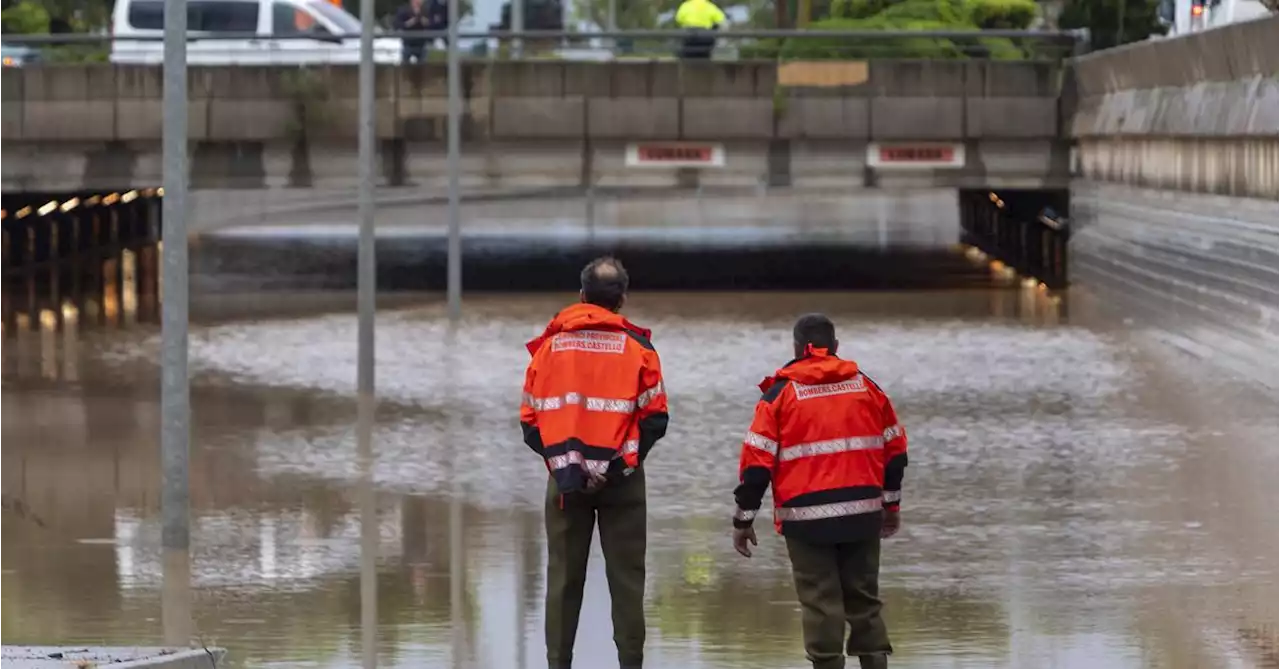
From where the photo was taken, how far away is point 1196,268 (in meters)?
23.7

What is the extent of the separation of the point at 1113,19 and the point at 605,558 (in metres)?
36.4

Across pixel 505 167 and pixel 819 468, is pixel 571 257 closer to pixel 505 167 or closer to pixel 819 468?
pixel 505 167

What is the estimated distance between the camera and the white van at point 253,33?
3384 cm

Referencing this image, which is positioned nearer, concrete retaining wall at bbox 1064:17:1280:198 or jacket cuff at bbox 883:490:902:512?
jacket cuff at bbox 883:490:902:512

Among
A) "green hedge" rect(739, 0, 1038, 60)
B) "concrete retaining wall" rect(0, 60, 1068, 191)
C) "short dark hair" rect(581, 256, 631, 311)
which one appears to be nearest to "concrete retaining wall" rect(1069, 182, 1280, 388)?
"concrete retaining wall" rect(0, 60, 1068, 191)

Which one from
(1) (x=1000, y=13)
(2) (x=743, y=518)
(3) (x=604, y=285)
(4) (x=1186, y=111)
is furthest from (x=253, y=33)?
(2) (x=743, y=518)

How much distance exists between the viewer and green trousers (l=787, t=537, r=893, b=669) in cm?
823

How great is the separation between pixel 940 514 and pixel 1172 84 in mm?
13930

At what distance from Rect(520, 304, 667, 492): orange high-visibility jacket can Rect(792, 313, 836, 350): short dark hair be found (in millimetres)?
516

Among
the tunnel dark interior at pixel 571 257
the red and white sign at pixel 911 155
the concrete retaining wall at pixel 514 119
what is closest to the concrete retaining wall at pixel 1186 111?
the red and white sign at pixel 911 155

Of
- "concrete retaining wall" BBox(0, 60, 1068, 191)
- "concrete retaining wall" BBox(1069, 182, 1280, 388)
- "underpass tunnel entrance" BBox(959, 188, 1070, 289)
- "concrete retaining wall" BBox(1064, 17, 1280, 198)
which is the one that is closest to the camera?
"concrete retaining wall" BBox(1069, 182, 1280, 388)

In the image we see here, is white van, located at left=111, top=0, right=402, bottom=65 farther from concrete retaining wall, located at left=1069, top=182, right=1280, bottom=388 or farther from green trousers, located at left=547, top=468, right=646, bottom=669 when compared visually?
green trousers, located at left=547, top=468, right=646, bottom=669

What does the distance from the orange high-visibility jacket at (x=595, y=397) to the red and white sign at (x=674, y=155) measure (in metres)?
25.9

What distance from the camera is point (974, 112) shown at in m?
34.1
